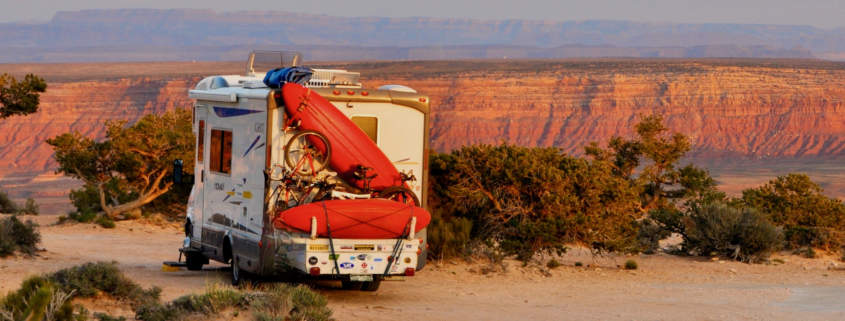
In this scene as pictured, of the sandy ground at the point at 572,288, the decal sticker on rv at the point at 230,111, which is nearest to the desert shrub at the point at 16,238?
the sandy ground at the point at 572,288

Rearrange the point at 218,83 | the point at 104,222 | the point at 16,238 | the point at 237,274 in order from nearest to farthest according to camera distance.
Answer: the point at 237,274, the point at 218,83, the point at 16,238, the point at 104,222

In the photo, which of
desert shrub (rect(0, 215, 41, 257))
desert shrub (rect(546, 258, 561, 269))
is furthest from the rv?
desert shrub (rect(546, 258, 561, 269))

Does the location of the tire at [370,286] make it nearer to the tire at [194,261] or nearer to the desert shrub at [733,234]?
the tire at [194,261]

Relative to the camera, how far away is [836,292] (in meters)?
13.9

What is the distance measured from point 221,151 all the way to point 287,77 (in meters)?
1.57

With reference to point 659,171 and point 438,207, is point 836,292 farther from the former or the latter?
point 659,171

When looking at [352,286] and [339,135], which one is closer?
[339,135]

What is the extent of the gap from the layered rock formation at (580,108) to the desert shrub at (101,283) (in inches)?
2347

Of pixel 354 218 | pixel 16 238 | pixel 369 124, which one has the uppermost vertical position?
pixel 369 124

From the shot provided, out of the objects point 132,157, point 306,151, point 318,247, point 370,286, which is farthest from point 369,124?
point 132,157

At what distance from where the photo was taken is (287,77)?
39.6ft

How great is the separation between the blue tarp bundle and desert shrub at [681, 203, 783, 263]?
911cm

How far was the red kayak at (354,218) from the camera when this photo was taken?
36.7 ft

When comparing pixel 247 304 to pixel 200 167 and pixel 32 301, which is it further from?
pixel 200 167
